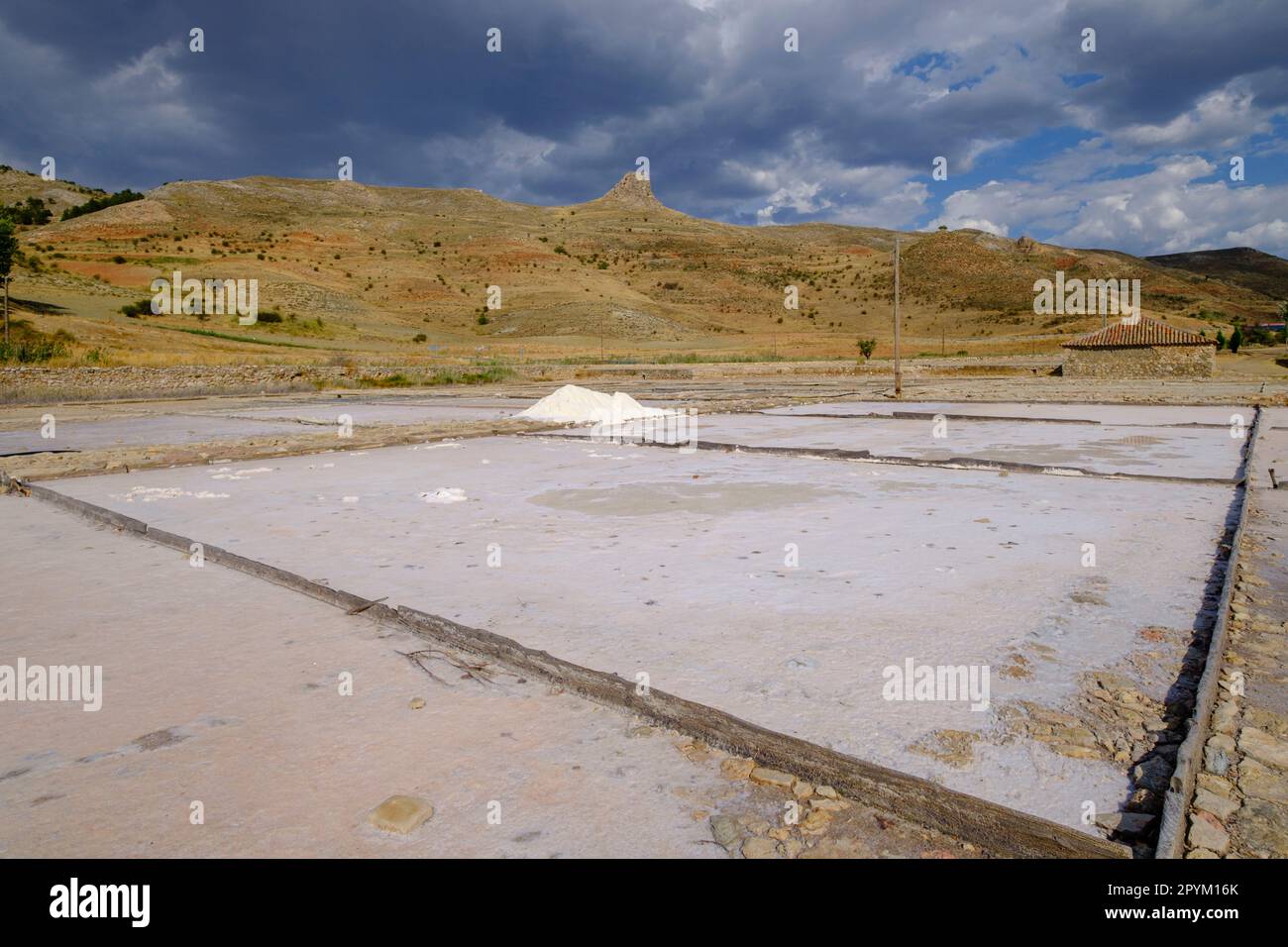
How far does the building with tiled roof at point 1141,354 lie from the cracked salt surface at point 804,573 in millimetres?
30314

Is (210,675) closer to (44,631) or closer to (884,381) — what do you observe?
(44,631)

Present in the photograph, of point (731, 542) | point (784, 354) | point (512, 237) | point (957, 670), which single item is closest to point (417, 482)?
point (731, 542)

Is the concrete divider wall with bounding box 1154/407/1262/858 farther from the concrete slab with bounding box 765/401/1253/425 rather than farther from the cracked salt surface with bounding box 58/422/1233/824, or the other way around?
the concrete slab with bounding box 765/401/1253/425

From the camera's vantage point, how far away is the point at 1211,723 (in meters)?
3.03

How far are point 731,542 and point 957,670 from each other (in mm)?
2705

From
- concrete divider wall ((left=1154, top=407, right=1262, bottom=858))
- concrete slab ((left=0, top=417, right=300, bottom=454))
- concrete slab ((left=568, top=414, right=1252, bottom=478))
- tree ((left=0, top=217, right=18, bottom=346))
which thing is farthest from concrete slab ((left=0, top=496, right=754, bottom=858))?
tree ((left=0, top=217, right=18, bottom=346))

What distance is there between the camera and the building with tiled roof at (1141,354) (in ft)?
109

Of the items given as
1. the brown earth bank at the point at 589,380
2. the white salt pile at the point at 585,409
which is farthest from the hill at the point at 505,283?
the white salt pile at the point at 585,409

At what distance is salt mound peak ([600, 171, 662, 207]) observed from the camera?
154750 mm

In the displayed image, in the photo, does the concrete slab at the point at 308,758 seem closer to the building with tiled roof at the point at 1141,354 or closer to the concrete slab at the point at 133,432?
the concrete slab at the point at 133,432

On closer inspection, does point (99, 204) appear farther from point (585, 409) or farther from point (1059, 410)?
point (1059, 410)

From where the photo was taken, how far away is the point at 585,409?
17969mm
